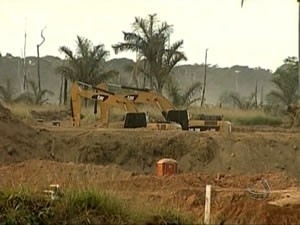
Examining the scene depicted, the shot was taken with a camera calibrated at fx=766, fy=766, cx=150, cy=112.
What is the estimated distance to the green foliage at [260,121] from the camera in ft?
136

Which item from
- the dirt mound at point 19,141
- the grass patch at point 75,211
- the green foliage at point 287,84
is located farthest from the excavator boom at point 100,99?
the green foliage at point 287,84

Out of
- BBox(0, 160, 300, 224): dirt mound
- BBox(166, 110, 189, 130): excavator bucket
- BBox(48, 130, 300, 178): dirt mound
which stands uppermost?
BBox(166, 110, 189, 130): excavator bucket

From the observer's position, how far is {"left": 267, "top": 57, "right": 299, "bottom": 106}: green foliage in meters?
53.9

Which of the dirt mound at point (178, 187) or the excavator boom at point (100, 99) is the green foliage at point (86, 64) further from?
the dirt mound at point (178, 187)

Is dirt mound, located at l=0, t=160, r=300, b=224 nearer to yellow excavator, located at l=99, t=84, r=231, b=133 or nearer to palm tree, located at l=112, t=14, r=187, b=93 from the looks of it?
yellow excavator, located at l=99, t=84, r=231, b=133

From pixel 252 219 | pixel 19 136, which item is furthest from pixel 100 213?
pixel 19 136

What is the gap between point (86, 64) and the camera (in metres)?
46.6

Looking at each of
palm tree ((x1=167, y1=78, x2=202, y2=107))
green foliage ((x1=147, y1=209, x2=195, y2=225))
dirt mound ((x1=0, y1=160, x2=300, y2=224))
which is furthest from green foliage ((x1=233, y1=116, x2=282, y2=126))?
green foliage ((x1=147, y1=209, x2=195, y2=225))

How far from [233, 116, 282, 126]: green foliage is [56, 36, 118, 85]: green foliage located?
9479 millimetres

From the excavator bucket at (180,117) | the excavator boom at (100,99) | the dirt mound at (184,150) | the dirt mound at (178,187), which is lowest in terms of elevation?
the dirt mound at (184,150)

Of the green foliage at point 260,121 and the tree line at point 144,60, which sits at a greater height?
the tree line at point 144,60

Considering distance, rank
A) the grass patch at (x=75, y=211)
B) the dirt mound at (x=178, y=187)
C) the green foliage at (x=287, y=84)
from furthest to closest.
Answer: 1. the green foliage at (x=287, y=84)
2. the dirt mound at (x=178, y=187)
3. the grass patch at (x=75, y=211)

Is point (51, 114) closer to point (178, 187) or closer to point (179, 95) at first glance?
point (179, 95)

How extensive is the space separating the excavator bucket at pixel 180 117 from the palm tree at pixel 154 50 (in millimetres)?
13614
